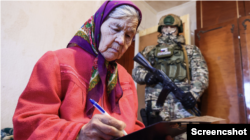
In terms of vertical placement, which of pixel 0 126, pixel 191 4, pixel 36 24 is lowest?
pixel 0 126

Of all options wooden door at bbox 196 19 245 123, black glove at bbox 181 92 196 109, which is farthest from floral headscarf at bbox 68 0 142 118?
wooden door at bbox 196 19 245 123

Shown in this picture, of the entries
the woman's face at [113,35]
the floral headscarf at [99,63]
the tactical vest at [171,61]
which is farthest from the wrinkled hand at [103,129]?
the tactical vest at [171,61]

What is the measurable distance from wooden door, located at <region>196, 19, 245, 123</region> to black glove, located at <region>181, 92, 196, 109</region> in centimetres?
52

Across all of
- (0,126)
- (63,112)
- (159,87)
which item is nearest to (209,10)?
(159,87)

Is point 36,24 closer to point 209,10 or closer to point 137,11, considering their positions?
point 137,11

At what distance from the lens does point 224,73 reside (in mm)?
2010

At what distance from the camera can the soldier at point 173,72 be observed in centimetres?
173

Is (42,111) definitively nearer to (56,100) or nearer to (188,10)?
(56,100)

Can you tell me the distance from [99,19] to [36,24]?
1152 mm

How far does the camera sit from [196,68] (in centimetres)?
184

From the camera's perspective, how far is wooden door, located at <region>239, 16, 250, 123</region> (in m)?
1.80

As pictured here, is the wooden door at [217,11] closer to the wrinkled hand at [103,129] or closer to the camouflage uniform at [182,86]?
the camouflage uniform at [182,86]

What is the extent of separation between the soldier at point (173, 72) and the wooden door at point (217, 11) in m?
0.66

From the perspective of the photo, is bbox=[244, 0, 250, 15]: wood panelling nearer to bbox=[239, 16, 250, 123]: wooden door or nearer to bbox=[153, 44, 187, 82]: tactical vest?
bbox=[239, 16, 250, 123]: wooden door
